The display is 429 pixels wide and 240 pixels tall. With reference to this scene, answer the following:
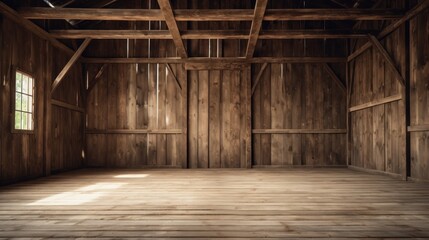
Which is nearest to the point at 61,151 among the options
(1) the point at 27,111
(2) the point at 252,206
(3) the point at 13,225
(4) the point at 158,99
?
(1) the point at 27,111

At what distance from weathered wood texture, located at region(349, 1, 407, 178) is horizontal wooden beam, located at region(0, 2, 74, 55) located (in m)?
6.72

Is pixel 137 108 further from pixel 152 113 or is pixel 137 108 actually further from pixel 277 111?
pixel 277 111

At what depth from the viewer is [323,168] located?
7.50m

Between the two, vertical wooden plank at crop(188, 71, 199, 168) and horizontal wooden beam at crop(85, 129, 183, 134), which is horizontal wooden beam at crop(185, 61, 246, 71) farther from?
horizontal wooden beam at crop(85, 129, 183, 134)

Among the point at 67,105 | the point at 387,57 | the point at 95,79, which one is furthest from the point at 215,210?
the point at 95,79

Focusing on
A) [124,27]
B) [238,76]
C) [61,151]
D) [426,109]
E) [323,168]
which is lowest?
[323,168]

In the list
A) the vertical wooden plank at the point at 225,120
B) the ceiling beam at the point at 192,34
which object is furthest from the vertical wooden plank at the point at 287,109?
the ceiling beam at the point at 192,34

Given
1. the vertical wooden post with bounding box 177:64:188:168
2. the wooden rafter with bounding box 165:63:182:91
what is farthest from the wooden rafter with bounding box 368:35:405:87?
the wooden rafter with bounding box 165:63:182:91

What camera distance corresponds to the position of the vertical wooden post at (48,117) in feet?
19.8

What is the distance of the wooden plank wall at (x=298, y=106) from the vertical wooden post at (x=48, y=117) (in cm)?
468

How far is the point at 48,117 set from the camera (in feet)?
20.1

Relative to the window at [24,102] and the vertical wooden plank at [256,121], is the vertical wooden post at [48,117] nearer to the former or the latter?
the window at [24,102]

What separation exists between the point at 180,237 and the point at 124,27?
696 centimetres

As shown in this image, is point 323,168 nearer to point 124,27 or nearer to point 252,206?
point 252,206
